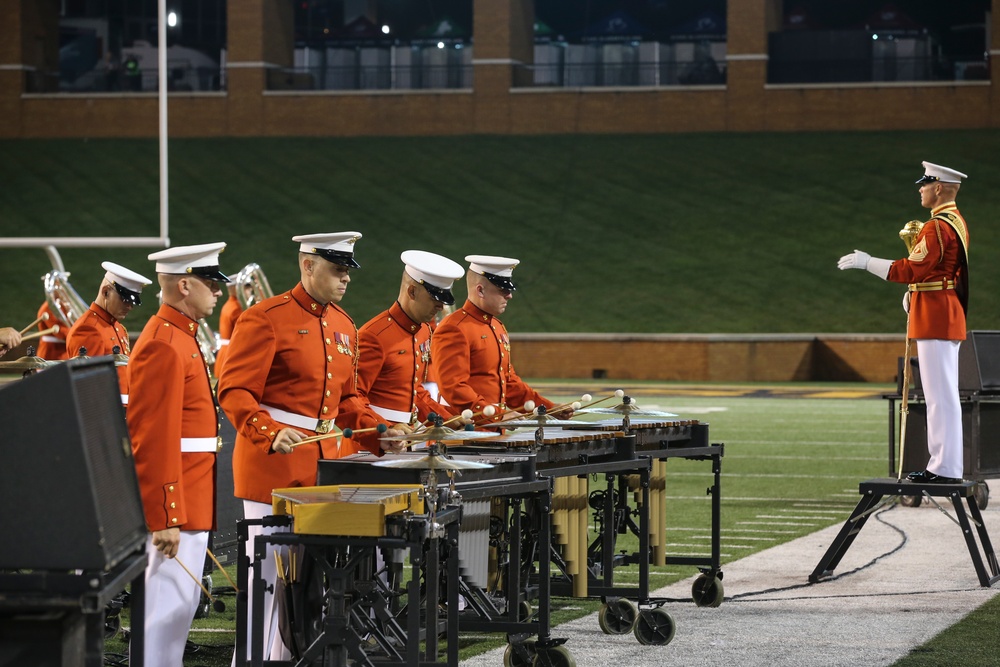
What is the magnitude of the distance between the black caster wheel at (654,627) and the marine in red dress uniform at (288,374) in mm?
1810

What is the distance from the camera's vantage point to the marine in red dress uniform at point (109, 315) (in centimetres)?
915

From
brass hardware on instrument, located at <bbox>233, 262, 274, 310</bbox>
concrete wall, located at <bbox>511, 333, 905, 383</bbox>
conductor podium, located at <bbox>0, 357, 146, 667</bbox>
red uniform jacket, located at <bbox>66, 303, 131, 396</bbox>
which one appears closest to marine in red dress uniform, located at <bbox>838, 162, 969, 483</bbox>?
red uniform jacket, located at <bbox>66, 303, 131, 396</bbox>

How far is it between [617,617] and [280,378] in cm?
231

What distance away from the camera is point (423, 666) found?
16.9 feet

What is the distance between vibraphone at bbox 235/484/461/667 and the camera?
480 cm

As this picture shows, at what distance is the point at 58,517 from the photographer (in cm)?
325

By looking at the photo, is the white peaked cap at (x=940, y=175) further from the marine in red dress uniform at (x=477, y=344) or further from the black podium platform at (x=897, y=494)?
the marine in red dress uniform at (x=477, y=344)

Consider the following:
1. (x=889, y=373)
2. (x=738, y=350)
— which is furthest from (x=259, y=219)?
(x=889, y=373)

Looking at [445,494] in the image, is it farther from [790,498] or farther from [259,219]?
[259,219]

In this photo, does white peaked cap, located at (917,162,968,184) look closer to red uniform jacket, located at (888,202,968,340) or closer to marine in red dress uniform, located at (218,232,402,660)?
red uniform jacket, located at (888,202,968,340)

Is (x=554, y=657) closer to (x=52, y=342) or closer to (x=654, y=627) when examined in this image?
(x=654, y=627)

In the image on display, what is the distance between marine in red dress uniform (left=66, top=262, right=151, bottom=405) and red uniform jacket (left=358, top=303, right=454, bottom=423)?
2680 millimetres

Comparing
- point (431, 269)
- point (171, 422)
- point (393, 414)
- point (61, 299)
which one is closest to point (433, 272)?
point (431, 269)

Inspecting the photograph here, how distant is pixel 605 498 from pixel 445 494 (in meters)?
2.50
